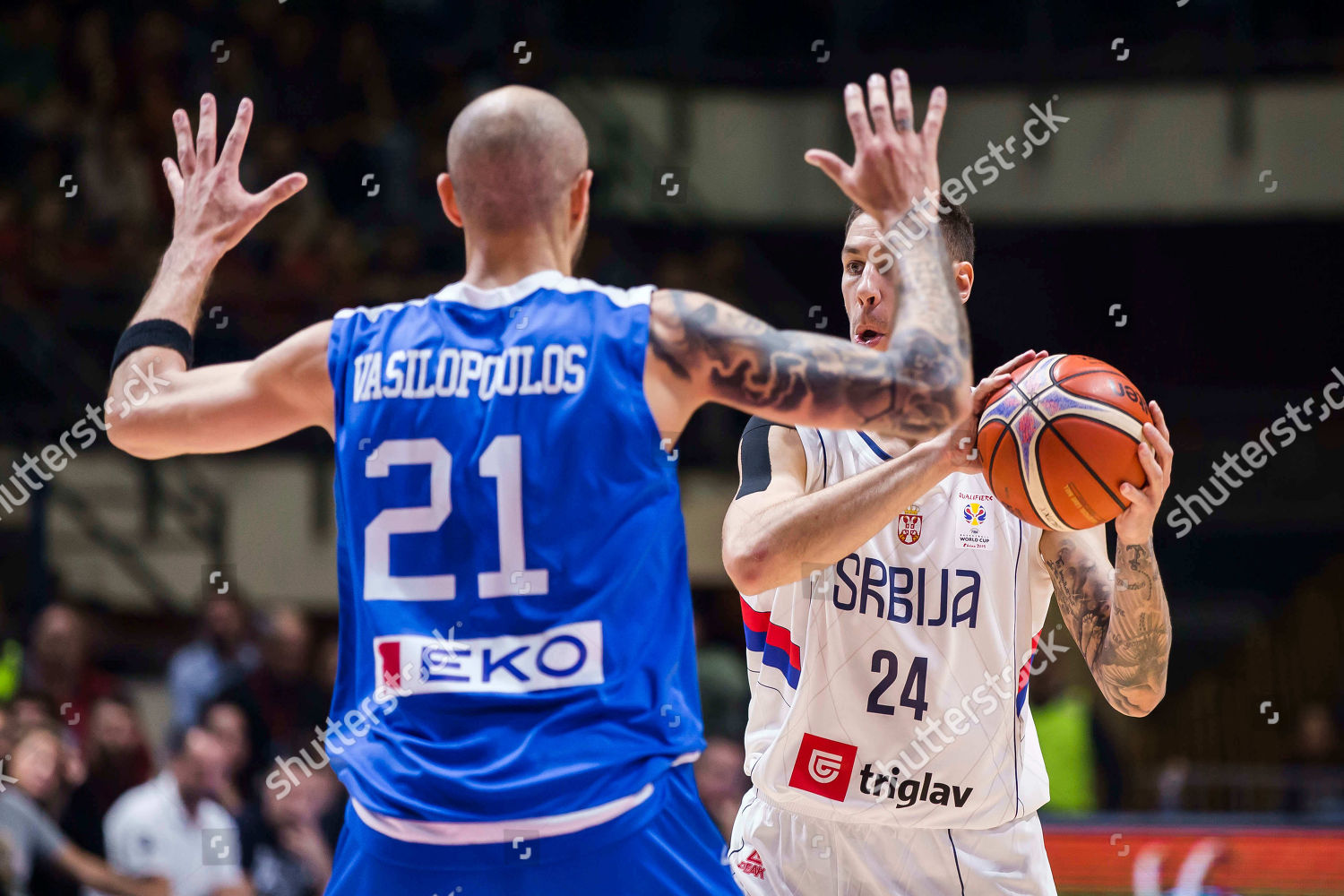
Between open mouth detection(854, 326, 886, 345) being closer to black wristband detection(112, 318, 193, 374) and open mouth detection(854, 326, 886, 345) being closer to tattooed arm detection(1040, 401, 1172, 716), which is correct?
tattooed arm detection(1040, 401, 1172, 716)

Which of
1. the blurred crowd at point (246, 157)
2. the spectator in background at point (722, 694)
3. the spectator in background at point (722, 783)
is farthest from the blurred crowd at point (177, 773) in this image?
the blurred crowd at point (246, 157)

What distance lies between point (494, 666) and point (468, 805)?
26cm

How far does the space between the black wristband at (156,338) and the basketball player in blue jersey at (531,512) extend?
27cm

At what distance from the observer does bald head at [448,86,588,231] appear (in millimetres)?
2881

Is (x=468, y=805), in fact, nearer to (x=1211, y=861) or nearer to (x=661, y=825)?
(x=661, y=825)

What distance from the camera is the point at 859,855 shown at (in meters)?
3.92

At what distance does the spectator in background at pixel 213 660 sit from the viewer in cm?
919

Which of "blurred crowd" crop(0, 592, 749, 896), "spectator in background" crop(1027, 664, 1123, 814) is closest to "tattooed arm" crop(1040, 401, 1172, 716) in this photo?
"blurred crowd" crop(0, 592, 749, 896)

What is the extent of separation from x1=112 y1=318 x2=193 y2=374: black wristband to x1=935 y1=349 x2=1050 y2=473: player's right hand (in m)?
1.75

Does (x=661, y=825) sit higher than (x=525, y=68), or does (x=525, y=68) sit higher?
(x=525, y=68)

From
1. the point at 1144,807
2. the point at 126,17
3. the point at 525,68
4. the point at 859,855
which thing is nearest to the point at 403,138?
the point at 525,68

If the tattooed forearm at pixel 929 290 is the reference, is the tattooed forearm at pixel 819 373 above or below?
below

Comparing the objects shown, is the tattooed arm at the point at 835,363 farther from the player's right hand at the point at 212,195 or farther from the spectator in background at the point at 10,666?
the spectator in background at the point at 10,666

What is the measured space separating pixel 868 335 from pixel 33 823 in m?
5.18
